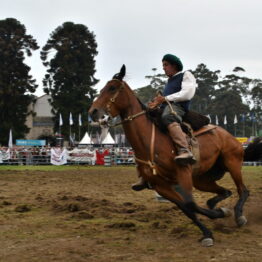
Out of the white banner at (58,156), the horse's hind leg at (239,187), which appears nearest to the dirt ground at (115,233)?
the horse's hind leg at (239,187)

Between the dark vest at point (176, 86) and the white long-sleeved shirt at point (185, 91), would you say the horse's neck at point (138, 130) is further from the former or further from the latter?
the dark vest at point (176, 86)

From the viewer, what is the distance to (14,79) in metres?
52.1

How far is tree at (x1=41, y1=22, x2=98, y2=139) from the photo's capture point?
54250mm

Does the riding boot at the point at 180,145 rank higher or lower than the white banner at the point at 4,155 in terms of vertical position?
higher

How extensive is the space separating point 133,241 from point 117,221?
Answer: 1.66m

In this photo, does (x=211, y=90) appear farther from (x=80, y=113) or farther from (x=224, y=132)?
(x=224, y=132)

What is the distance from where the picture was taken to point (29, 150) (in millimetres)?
31984

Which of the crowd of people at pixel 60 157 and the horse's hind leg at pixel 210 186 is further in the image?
the crowd of people at pixel 60 157

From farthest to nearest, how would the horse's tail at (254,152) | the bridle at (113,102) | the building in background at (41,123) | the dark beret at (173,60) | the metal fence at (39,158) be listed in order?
the building in background at (41,123), the metal fence at (39,158), the horse's tail at (254,152), the dark beret at (173,60), the bridle at (113,102)

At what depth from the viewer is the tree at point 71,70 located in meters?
54.2

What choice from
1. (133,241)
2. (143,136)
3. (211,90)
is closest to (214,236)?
(133,241)

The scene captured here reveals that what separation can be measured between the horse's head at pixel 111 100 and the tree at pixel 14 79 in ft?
148

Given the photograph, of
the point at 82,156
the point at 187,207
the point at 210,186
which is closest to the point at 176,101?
the point at 187,207

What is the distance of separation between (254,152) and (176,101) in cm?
294
